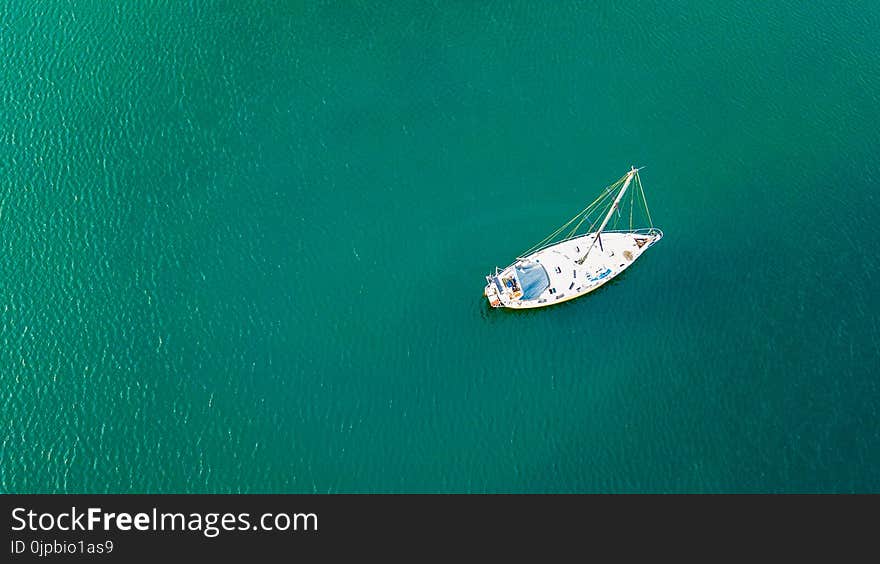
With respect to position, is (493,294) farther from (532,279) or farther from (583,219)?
(583,219)

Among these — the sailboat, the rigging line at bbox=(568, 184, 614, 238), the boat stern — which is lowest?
the boat stern

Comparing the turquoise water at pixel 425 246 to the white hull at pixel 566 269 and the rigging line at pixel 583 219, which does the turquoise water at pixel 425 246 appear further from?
the white hull at pixel 566 269

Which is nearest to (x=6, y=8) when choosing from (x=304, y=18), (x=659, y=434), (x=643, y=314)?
(x=304, y=18)

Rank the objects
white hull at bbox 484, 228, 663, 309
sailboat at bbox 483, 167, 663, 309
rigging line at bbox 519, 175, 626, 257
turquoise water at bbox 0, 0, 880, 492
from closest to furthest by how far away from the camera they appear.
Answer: turquoise water at bbox 0, 0, 880, 492 < white hull at bbox 484, 228, 663, 309 < sailboat at bbox 483, 167, 663, 309 < rigging line at bbox 519, 175, 626, 257

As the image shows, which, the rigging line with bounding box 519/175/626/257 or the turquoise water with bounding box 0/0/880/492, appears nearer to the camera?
the turquoise water with bounding box 0/0/880/492

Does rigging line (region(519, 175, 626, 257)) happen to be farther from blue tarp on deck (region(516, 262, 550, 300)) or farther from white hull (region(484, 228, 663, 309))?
blue tarp on deck (region(516, 262, 550, 300))

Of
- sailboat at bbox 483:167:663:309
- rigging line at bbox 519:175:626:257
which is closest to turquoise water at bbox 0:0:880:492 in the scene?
rigging line at bbox 519:175:626:257

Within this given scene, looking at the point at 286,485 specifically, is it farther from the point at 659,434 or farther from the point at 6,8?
the point at 6,8

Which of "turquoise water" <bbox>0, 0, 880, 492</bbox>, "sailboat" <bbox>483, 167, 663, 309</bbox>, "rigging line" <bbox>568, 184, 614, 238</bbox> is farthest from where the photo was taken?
"rigging line" <bbox>568, 184, 614, 238</bbox>
